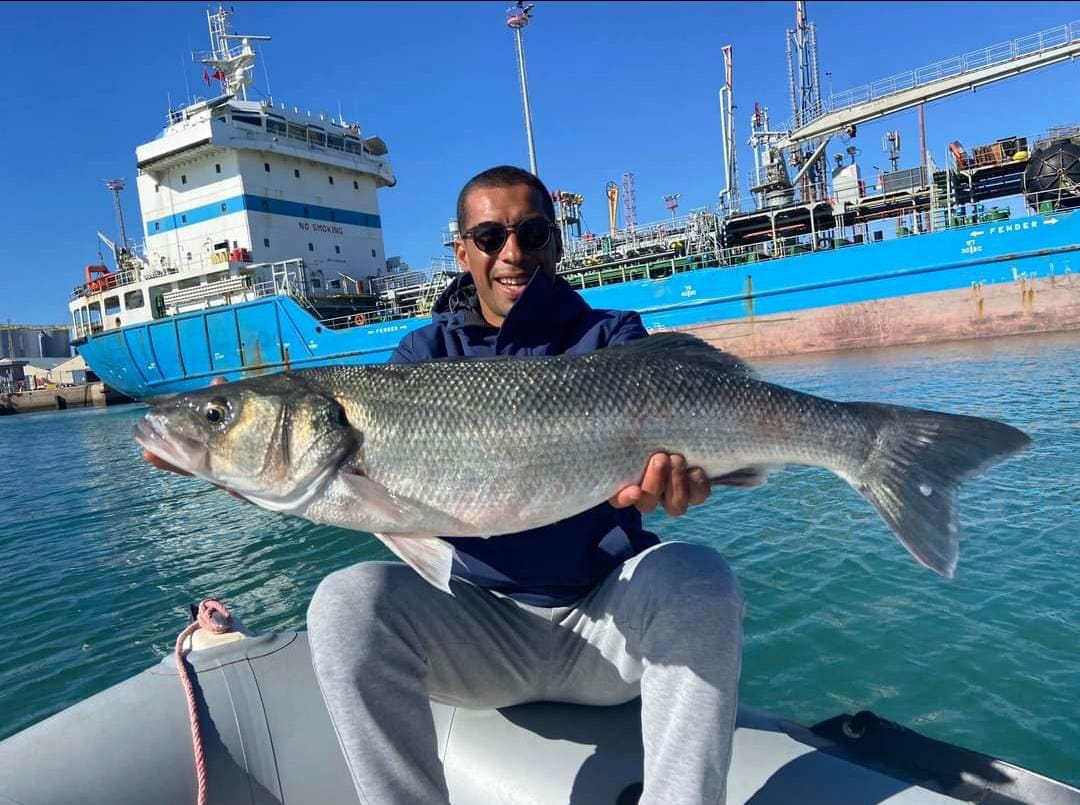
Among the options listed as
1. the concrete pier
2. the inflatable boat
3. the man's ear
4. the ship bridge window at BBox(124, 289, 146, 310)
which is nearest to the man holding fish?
the inflatable boat

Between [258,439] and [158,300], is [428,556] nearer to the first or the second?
[258,439]

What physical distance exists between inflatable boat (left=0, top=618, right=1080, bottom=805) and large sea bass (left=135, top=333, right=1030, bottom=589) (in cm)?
75

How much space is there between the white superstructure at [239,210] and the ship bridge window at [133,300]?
0.05 metres

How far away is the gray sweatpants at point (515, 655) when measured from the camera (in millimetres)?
1979

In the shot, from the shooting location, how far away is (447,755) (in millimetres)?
2682

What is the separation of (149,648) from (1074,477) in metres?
9.36

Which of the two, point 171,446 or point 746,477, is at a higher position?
point 171,446

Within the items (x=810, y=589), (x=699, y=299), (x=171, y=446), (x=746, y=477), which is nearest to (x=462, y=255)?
(x=171, y=446)

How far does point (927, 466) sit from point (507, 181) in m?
2.06

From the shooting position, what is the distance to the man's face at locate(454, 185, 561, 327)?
3.00 metres

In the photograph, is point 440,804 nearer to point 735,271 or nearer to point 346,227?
point 735,271

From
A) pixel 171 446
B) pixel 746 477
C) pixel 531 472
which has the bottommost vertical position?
pixel 746 477

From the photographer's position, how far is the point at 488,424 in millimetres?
2441

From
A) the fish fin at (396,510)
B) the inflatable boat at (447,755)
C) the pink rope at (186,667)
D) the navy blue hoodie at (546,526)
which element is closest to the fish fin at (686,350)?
the navy blue hoodie at (546,526)
